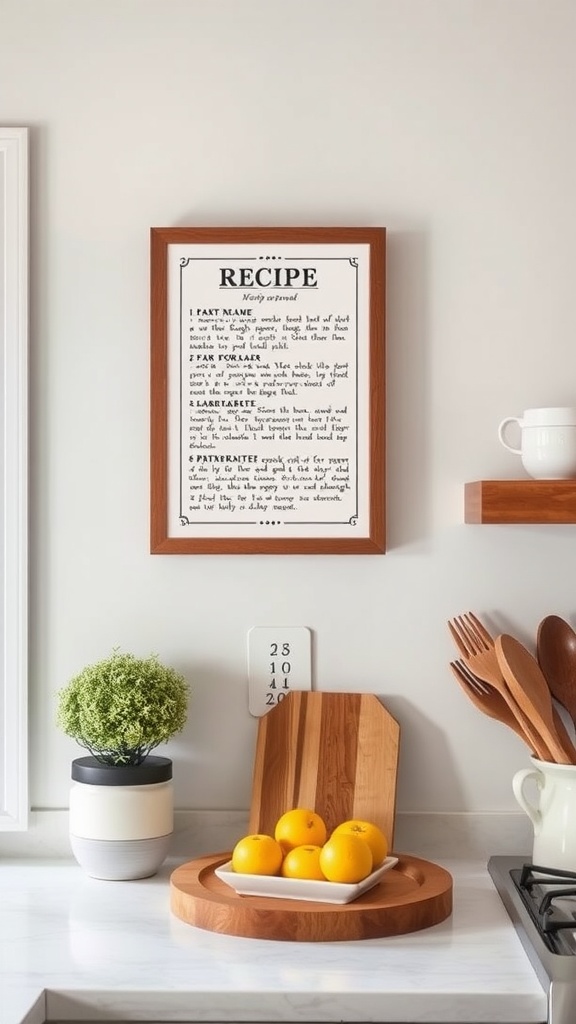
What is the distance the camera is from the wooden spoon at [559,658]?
1.70 meters

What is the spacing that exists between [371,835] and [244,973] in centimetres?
32

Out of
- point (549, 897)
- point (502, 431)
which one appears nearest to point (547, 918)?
point (549, 897)

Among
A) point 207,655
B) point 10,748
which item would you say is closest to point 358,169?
point 207,655

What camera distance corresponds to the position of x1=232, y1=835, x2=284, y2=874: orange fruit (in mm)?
1451

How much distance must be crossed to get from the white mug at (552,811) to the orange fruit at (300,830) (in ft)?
0.98

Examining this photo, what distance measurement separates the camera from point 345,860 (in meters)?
1.41

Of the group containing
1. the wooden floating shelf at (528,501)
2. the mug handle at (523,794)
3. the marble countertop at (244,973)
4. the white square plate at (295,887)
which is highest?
the wooden floating shelf at (528,501)

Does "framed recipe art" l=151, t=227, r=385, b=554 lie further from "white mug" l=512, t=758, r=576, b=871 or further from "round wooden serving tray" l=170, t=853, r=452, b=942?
"round wooden serving tray" l=170, t=853, r=452, b=942

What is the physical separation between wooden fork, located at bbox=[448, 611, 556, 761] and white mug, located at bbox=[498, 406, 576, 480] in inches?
10.4

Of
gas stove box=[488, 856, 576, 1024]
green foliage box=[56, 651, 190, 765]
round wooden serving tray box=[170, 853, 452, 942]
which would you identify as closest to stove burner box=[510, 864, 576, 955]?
gas stove box=[488, 856, 576, 1024]

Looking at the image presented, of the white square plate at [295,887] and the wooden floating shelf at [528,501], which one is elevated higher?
the wooden floating shelf at [528,501]

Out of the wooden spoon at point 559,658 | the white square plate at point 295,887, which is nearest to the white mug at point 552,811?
the wooden spoon at point 559,658

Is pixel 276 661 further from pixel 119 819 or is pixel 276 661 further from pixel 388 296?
pixel 388 296

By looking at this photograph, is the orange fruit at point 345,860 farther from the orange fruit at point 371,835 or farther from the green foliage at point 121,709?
the green foliage at point 121,709
